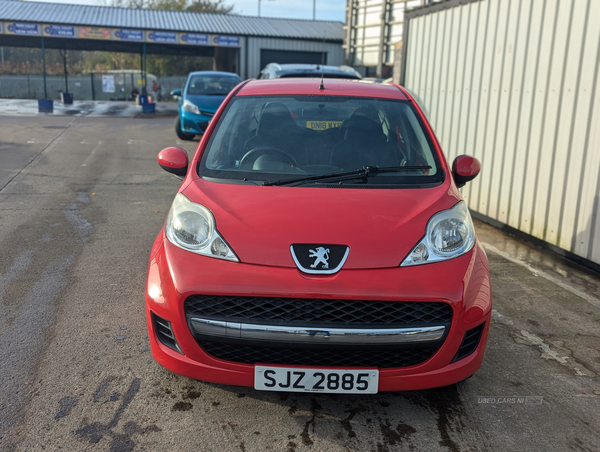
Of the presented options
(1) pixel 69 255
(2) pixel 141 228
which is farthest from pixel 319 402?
(2) pixel 141 228

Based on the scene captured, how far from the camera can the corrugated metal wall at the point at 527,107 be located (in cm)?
550

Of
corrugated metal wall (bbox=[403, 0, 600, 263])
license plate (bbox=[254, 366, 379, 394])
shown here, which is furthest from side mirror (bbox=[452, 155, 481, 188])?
corrugated metal wall (bbox=[403, 0, 600, 263])

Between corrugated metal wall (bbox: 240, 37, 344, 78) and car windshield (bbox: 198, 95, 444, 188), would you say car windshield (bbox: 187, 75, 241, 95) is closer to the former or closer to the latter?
car windshield (bbox: 198, 95, 444, 188)

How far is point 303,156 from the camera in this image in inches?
144

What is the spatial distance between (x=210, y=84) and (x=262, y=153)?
12.6m

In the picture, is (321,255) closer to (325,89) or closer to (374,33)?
(325,89)

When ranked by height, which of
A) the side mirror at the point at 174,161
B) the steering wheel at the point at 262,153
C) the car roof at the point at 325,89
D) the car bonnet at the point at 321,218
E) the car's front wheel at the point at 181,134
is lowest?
the car's front wheel at the point at 181,134

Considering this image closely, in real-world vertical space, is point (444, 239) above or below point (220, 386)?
above

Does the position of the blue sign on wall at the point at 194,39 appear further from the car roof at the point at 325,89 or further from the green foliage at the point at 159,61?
the car roof at the point at 325,89

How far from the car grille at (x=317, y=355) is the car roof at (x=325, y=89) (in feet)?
6.70

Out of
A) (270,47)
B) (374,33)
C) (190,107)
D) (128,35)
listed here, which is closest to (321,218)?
(190,107)

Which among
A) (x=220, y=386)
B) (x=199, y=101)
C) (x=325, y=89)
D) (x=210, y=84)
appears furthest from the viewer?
(x=210, y=84)

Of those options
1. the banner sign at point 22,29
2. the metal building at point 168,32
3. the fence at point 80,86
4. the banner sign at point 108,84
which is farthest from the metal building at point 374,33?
the banner sign at point 108,84

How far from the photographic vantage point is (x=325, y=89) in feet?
13.3
